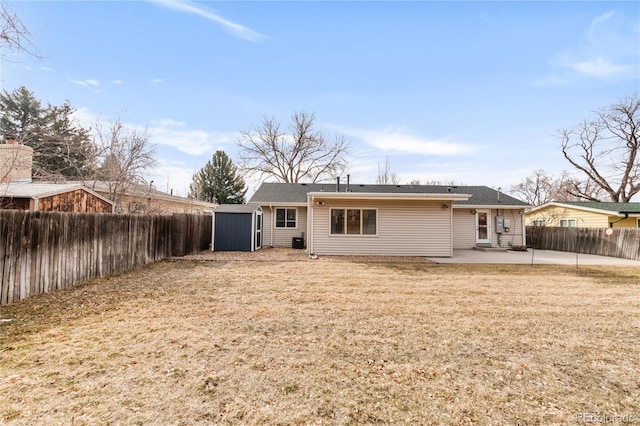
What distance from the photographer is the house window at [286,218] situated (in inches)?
612

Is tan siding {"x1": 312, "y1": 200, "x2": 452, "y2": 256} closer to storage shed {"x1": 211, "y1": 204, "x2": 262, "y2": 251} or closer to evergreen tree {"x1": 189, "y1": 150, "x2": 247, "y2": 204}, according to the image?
storage shed {"x1": 211, "y1": 204, "x2": 262, "y2": 251}

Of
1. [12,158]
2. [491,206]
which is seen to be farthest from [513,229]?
[12,158]

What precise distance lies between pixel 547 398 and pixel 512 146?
65.9 feet

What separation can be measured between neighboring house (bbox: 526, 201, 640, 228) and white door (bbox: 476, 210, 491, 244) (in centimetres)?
580

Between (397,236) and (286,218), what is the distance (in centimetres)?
625

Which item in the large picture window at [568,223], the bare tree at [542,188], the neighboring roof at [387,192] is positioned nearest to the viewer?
the neighboring roof at [387,192]

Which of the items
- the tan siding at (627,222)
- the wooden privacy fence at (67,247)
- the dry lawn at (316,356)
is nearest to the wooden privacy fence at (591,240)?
the tan siding at (627,222)

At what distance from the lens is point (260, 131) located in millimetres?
29062

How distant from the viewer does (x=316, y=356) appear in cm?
330

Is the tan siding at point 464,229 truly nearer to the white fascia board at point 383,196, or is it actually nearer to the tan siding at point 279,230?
the white fascia board at point 383,196

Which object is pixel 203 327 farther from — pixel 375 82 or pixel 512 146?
pixel 512 146

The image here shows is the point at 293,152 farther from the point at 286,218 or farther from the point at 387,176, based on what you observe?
the point at 286,218

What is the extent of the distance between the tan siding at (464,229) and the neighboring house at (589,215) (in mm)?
6683

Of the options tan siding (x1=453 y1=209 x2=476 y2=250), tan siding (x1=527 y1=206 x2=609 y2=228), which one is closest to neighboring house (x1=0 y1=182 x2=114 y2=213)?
tan siding (x1=453 y1=209 x2=476 y2=250)
